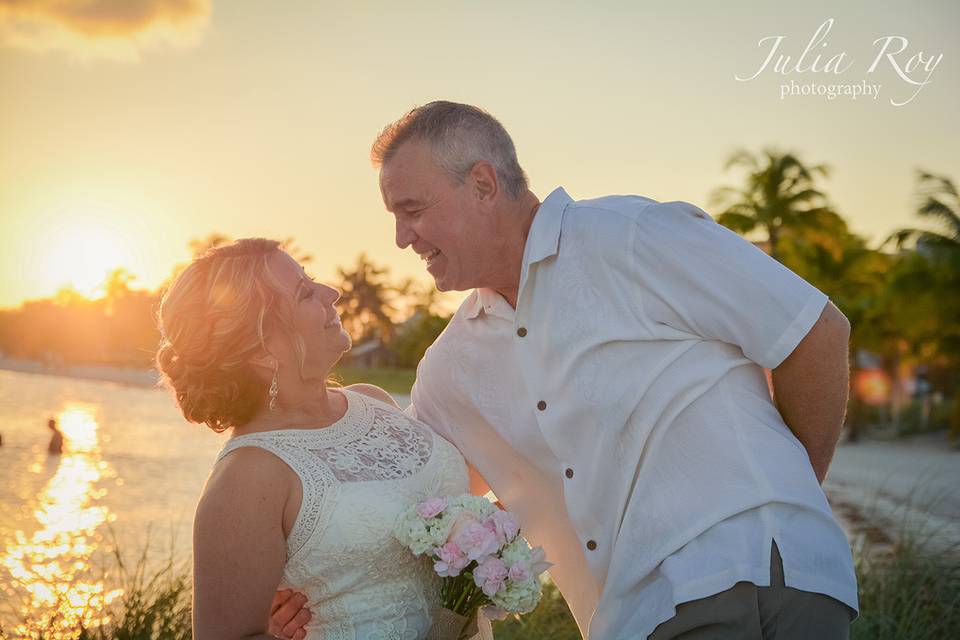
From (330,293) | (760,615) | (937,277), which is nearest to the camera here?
(760,615)

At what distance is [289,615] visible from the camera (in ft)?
11.2

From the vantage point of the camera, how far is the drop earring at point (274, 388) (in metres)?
3.51

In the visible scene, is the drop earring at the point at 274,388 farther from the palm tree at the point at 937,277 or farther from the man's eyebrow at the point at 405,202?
the palm tree at the point at 937,277

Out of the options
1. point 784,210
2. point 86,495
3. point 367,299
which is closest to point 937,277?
point 784,210

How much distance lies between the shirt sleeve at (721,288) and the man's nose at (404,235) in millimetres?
853

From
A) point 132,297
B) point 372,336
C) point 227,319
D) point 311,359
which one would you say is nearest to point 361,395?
point 311,359

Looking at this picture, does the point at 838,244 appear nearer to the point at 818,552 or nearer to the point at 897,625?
the point at 897,625

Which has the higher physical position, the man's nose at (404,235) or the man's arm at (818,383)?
the man's nose at (404,235)

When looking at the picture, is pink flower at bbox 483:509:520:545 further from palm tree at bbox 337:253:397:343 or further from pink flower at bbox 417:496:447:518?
palm tree at bbox 337:253:397:343

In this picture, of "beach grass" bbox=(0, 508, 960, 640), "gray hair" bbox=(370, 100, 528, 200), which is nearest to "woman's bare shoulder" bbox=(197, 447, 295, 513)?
"gray hair" bbox=(370, 100, 528, 200)

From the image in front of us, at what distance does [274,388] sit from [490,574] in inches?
41.5

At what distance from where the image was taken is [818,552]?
288 cm

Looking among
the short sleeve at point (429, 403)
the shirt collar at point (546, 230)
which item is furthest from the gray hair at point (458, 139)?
the short sleeve at point (429, 403)

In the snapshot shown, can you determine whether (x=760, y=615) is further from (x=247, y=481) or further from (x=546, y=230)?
(x=247, y=481)
